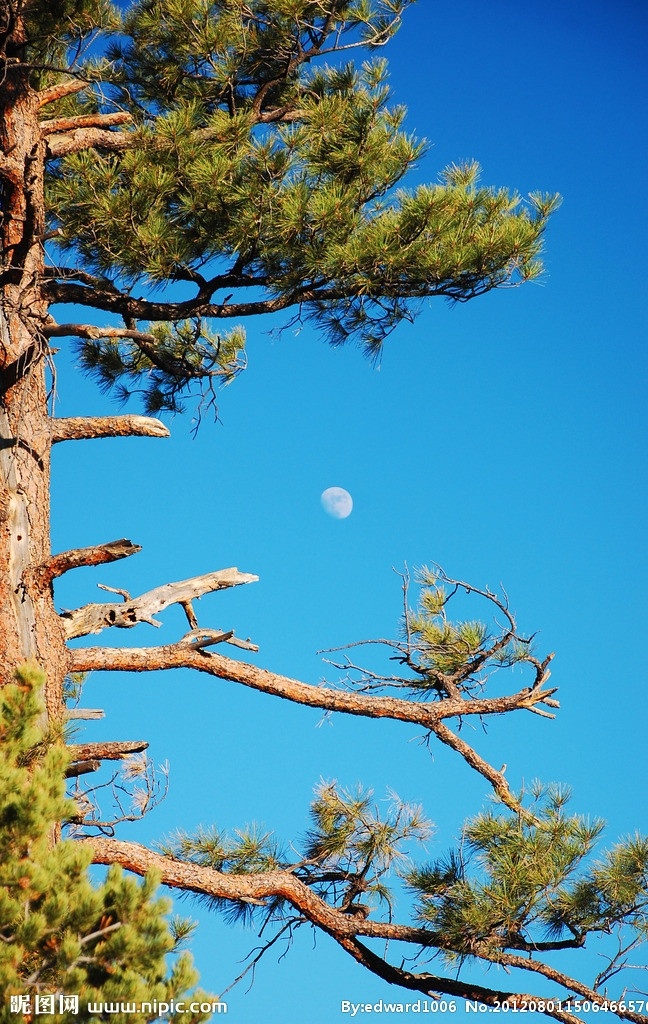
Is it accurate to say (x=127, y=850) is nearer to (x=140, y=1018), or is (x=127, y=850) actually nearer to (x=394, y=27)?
(x=140, y=1018)

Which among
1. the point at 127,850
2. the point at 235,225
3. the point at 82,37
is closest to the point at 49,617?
the point at 127,850

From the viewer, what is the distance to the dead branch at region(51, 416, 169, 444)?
459 centimetres

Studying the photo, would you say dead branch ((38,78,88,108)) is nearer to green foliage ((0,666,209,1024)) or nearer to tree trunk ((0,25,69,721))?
tree trunk ((0,25,69,721))

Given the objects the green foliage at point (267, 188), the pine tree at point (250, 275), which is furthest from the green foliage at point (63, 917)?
the green foliage at point (267, 188)

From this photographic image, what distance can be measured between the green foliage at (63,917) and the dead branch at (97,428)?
1541mm

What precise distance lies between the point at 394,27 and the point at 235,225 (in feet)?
5.87

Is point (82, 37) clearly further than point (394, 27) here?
No

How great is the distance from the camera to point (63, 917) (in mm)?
3201

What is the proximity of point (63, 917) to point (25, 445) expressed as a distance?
206 cm

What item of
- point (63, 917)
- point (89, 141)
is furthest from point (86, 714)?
point (89, 141)

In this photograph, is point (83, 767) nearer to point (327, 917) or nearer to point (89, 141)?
point (327, 917)

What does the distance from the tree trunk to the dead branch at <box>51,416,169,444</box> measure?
0.08 meters

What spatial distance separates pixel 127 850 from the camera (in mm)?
4324

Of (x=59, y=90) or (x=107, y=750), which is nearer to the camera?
(x=107, y=750)
